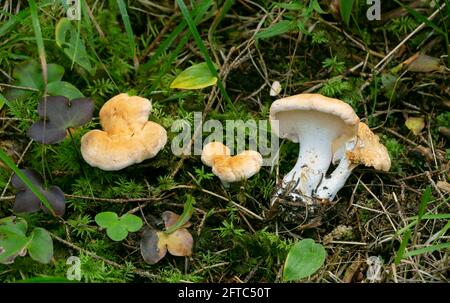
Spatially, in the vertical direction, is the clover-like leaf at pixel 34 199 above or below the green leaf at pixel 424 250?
above

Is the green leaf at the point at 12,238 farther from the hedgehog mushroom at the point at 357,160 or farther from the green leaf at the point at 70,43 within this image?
the hedgehog mushroom at the point at 357,160

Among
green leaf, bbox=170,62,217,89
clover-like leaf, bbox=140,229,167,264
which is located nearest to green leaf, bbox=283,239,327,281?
clover-like leaf, bbox=140,229,167,264

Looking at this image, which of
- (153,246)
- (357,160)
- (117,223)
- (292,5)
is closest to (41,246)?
(117,223)

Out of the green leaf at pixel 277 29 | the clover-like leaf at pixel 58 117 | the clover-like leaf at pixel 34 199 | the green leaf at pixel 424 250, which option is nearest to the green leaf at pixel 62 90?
the clover-like leaf at pixel 58 117

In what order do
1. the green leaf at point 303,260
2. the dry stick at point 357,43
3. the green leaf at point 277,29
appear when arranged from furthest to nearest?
the dry stick at point 357,43 → the green leaf at point 277,29 → the green leaf at point 303,260

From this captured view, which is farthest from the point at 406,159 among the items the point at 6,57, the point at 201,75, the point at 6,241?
the point at 6,57

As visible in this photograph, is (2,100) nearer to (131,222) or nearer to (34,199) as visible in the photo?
(34,199)
